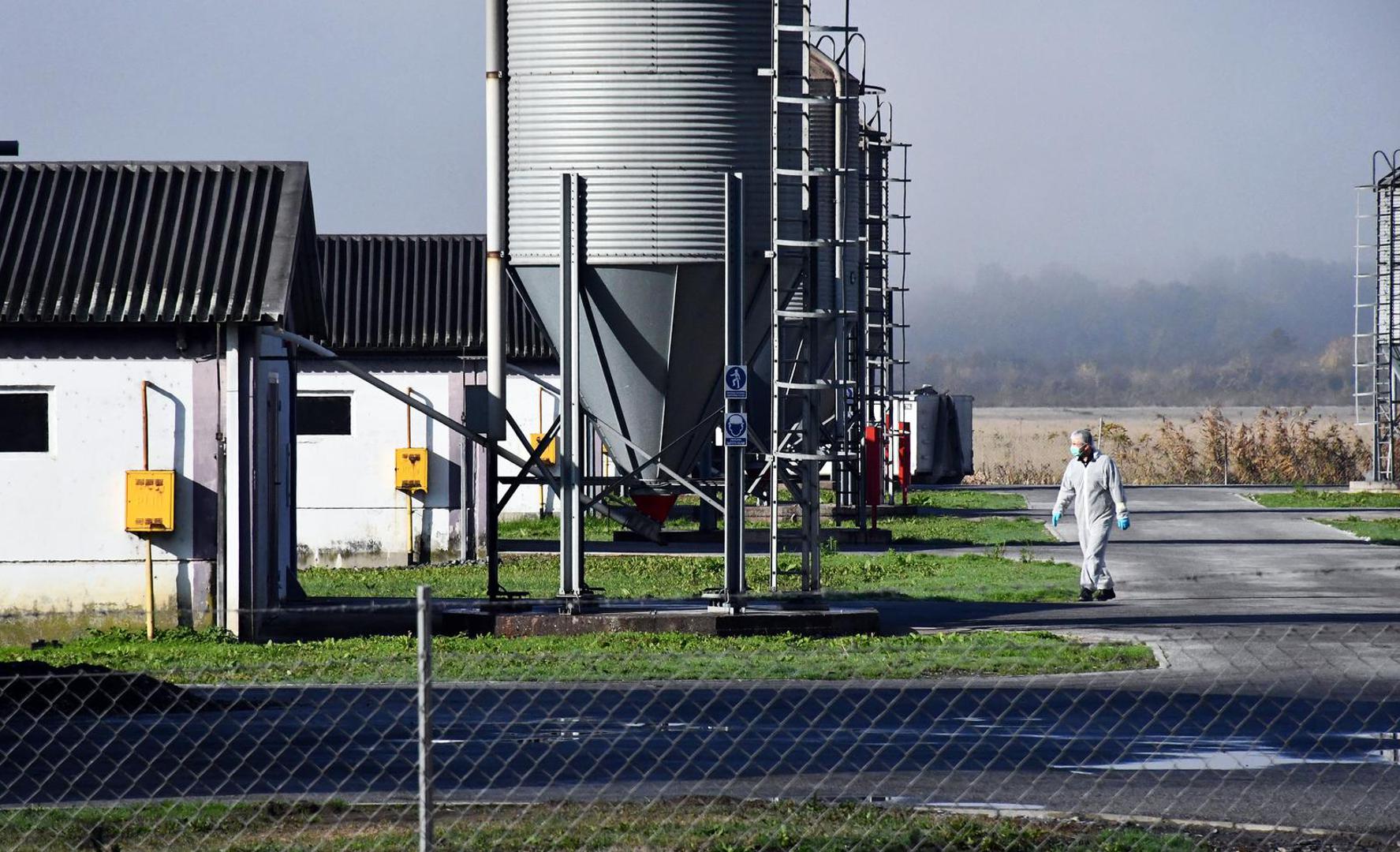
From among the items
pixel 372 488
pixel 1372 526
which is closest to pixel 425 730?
pixel 372 488

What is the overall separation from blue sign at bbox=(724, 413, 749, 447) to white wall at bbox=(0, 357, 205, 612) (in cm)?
511

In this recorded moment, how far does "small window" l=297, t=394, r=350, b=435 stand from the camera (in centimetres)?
2947

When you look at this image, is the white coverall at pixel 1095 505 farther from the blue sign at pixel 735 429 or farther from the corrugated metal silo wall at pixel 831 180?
the blue sign at pixel 735 429

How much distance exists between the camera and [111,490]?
18641 mm

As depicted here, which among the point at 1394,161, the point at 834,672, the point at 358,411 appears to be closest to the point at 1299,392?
the point at 1394,161

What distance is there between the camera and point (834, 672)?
49.0 ft

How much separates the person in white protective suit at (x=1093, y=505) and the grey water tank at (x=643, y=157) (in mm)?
5305

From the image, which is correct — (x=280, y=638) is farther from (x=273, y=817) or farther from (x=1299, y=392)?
(x=1299, y=392)

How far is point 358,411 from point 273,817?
66.8ft

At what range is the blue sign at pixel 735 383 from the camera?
1758 cm

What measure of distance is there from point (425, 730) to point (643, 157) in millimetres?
11085

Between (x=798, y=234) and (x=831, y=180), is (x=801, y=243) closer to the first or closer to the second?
(x=798, y=234)

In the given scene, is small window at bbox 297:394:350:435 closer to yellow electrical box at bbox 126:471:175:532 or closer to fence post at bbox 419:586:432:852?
yellow electrical box at bbox 126:471:175:532

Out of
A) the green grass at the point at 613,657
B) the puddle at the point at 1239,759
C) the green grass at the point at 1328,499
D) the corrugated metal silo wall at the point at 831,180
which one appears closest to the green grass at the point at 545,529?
the corrugated metal silo wall at the point at 831,180
